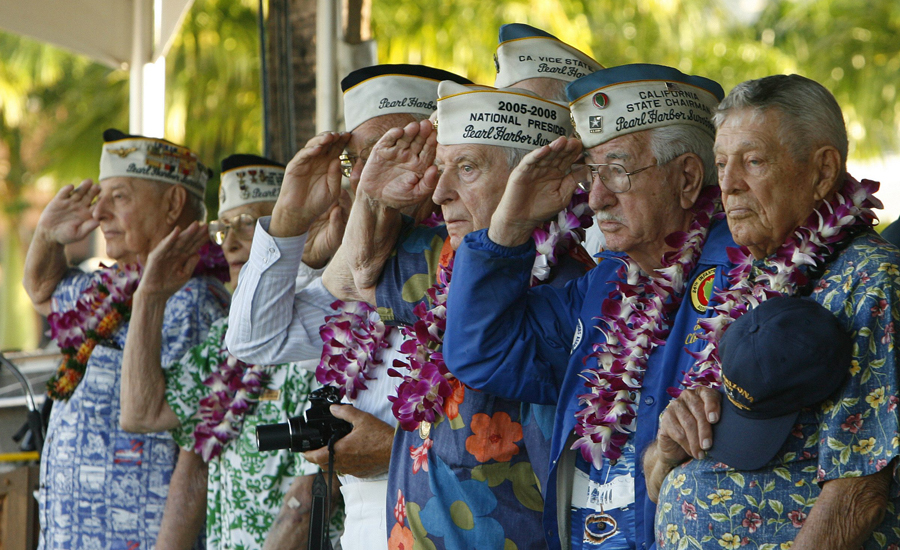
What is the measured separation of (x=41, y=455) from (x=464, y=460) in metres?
2.55

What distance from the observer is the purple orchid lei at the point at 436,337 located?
2.32 meters

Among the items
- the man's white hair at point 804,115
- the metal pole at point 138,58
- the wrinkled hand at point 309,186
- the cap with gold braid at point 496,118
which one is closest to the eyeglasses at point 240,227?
the wrinkled hand at point 309,186

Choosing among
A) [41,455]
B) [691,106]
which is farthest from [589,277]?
[41,455]

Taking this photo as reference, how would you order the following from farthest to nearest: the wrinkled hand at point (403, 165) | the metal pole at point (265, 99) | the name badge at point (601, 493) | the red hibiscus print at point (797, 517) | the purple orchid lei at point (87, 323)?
the metal pole at point (265, 99) → the purple orchid lei at point (87, 323) → the wrinkled hand at point (403, 165) → the name badge at point (601, 493) → the red hibiscus print at point (797, 517)

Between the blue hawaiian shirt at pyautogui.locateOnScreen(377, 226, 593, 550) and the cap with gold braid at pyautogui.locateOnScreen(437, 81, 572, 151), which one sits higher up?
the cap with gold braid at pyautogui.locateOnScreen(437, 81, 572, 151)

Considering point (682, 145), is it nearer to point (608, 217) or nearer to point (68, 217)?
point (608, 217)

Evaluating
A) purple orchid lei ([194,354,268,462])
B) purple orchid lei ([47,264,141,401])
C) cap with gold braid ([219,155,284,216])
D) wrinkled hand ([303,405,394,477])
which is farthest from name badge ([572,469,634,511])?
purple orchid lei ([47,264,141,401])

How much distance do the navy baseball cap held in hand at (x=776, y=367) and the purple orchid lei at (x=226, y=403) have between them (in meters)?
1.97

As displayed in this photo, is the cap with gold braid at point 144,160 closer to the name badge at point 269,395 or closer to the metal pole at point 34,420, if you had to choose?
the metal pole at point 34,420

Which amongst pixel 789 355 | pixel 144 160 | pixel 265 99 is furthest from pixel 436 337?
pixel 265 99

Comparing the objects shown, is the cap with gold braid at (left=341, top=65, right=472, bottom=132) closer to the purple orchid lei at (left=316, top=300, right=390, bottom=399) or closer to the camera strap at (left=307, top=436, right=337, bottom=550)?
the purple orchid lei at (left=316, top=300, right=390, bottom=399)

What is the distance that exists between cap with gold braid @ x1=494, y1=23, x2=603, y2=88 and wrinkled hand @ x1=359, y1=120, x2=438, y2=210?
0.42 m

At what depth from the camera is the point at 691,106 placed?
2.18 meters

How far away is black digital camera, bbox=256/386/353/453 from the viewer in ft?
8.61
